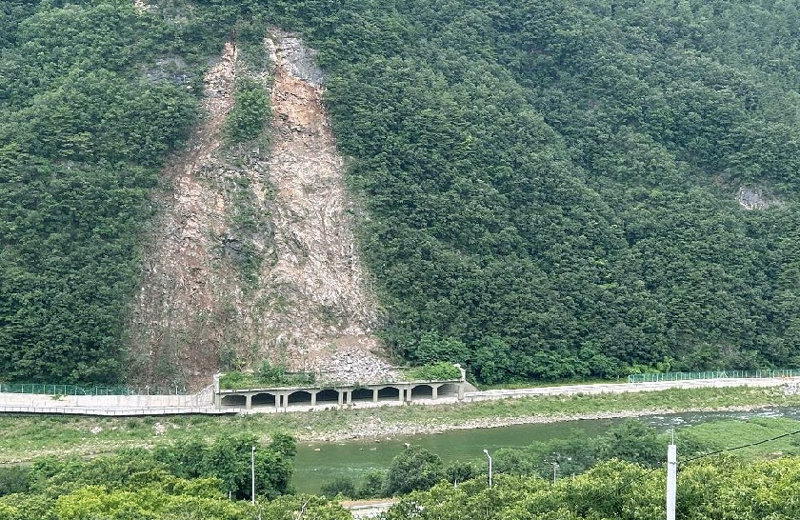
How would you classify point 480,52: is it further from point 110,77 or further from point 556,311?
point 110,77

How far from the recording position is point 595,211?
239 feet

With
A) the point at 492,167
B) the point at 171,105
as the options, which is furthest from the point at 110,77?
the point at 492,167

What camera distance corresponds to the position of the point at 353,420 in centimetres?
5594

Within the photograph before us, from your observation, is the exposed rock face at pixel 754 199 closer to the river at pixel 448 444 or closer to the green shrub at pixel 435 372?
the river at pixel 448 444

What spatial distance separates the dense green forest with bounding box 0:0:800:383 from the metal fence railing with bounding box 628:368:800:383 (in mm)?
903

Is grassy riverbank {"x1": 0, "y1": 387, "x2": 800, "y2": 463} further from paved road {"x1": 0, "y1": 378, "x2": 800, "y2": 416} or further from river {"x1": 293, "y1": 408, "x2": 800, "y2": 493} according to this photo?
river {"x1": 293, "y1": 408, "x2": 800, "y2": 493}

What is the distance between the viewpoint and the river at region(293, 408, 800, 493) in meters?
47.1

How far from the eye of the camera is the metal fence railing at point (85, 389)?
182 feet

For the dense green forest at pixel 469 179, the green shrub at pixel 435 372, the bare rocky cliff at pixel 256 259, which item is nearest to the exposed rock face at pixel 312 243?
the bare rocky cliff at pixel 256 259

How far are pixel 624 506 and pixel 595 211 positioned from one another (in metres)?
49.5

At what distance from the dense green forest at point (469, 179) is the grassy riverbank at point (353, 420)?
4.43 meters

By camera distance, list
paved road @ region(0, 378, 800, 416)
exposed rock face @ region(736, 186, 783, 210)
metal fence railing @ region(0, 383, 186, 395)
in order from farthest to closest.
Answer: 1. exposed rock face @ region(736, 186, 783, 210)
2. metal fence railing @ region(0, 383, 186, 395)
3. paved road @ region(0, 378, 800, 416)

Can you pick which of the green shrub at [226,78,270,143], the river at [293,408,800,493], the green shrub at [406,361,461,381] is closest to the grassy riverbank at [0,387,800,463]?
the river at [293,408,800,493]

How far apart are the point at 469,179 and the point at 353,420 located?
73.6 feet
